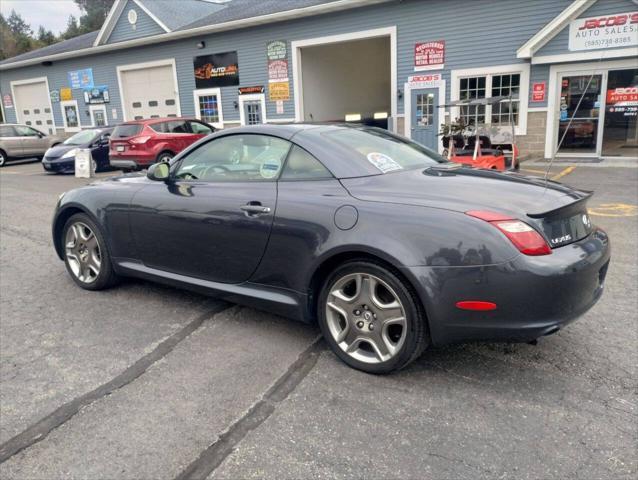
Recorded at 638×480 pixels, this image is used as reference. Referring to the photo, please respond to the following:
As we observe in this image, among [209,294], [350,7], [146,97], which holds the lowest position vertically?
[209,294]

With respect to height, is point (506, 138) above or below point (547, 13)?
below

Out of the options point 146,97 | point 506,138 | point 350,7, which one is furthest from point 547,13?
point 146,97

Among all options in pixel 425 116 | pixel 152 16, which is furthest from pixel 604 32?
pixel 152 16

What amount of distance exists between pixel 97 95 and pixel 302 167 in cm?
2410

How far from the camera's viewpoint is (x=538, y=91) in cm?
1400

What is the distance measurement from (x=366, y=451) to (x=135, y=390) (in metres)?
1.42

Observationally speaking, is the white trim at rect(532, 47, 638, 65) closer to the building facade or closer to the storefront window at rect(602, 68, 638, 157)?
the building facade

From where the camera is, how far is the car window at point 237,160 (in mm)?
3601

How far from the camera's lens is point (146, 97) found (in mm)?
22766

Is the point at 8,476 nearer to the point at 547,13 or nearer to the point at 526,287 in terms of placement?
the point at 526,287

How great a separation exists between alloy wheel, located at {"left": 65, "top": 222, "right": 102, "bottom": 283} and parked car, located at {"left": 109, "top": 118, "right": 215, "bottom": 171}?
365 inches

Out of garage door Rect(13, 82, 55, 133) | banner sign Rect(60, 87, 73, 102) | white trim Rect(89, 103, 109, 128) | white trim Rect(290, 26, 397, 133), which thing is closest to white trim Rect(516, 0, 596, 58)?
white trim Rect(290, 26, 397, 133)

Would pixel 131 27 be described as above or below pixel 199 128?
above

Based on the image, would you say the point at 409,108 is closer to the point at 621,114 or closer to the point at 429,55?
the point at 429,55
